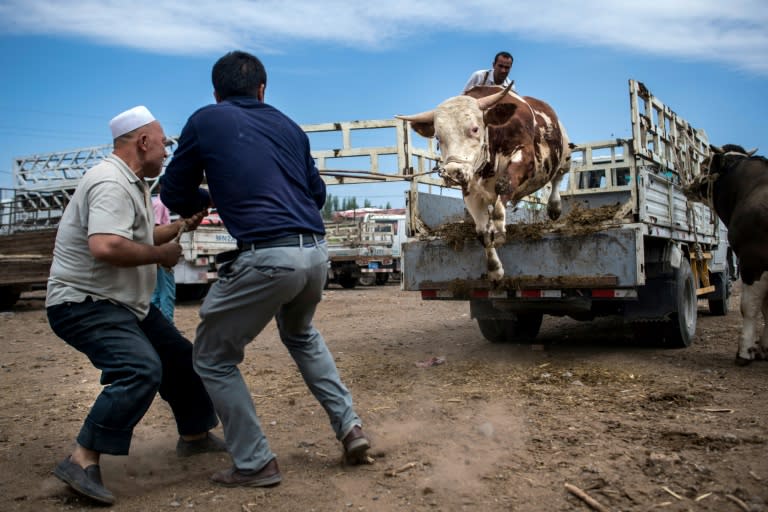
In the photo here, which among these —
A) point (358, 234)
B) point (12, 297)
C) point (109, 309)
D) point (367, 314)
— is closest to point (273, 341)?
point (367, 314)

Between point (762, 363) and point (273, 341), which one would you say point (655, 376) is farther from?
point (273, 341)

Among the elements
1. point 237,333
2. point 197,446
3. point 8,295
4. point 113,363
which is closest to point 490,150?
point 237,333

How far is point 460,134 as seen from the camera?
5.77 meters

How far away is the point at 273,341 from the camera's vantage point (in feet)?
28.6

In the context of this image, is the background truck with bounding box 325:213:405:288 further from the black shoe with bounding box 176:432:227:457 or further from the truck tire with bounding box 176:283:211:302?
the black shoe with bounding box 176:432:227:457

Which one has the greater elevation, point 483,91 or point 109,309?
point 483,91

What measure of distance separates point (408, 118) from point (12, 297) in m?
11.1

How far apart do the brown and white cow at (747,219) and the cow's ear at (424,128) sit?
3.22m

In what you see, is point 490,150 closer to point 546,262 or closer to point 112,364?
point 546,262

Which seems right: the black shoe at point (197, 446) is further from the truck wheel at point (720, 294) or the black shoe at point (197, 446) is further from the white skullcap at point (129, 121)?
the truck wheel at point (720, 294)

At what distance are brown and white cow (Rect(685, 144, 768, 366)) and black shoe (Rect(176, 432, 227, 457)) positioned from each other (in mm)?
5039

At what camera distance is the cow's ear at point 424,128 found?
6.38m

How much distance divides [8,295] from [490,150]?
11588 millimetres

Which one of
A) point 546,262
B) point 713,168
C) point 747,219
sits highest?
point 713,168
